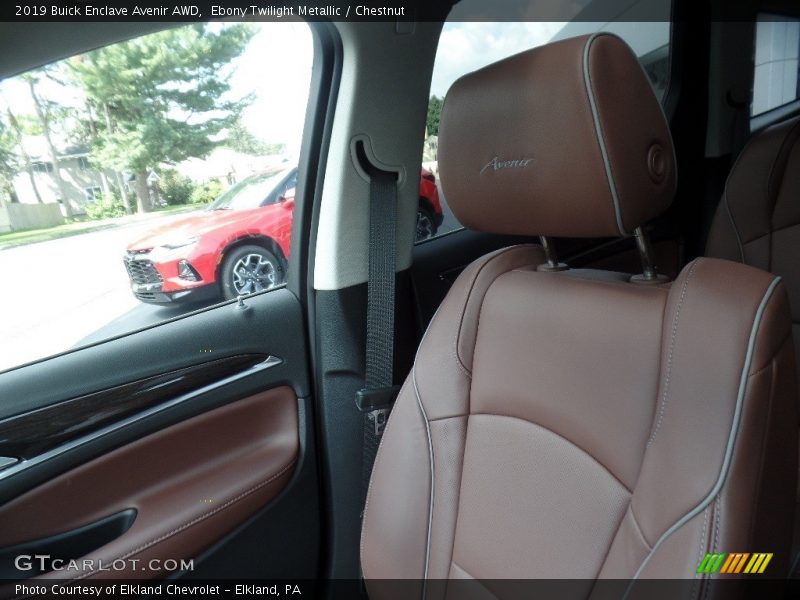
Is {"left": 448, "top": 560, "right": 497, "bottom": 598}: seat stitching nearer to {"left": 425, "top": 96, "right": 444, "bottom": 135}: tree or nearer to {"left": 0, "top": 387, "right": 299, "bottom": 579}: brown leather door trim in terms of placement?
{"left": 0, "top": 387, "right": 299, "bottom": 579}: brown leather door trim

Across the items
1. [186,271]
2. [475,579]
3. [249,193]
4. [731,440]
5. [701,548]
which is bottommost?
[475,579]

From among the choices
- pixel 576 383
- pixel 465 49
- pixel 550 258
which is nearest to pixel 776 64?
pixel 465 49

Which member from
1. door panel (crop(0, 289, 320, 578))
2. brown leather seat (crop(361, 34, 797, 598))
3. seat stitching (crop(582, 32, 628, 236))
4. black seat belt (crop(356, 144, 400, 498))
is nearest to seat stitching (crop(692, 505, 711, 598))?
brown leather seat (crop(361, 34, 797, 598))

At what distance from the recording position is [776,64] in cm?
230

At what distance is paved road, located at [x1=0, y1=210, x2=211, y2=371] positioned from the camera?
126cm

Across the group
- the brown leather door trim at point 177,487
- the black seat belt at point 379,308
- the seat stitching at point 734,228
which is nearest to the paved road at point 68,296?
the brown leather door trim at point 177,487

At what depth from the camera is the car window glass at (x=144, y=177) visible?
1227mm

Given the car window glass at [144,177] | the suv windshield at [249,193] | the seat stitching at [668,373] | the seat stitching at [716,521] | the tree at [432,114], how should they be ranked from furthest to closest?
the tree at [432,114], the suv windshield at [249,193], the car window glass at [144,177], the seat stitching at [668,373], the seat stitching at [716,521]

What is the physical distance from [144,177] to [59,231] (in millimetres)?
220

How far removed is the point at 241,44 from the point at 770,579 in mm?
1444

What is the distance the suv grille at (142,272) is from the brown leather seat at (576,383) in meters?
0.71

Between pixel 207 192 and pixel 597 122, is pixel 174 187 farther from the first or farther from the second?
pixel 597 122

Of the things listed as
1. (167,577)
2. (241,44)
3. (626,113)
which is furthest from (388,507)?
(241,44)

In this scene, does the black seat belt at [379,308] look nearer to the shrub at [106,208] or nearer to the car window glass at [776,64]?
the shrub at [106,208]
